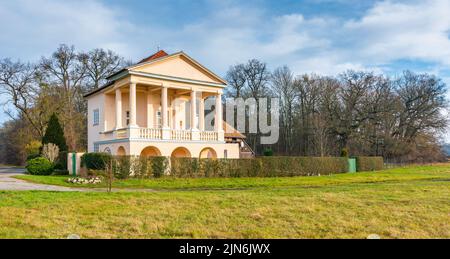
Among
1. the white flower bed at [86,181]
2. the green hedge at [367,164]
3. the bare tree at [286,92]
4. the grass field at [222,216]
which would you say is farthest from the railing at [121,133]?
the bare tree at [286,92]

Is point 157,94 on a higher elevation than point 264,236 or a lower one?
higher

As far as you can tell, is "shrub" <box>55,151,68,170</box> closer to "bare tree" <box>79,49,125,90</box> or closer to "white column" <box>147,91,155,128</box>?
"white column" <box>147,91,155,128</box>

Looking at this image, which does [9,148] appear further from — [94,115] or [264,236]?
[264,236]

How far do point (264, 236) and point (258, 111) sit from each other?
51.5m

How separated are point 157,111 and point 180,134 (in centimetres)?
426

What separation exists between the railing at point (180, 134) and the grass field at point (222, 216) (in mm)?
14132

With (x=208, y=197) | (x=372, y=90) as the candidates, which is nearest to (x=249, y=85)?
(x=372, y=90)

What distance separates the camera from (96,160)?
22.0 meters

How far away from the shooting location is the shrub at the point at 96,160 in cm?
2131

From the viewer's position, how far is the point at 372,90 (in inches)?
2190

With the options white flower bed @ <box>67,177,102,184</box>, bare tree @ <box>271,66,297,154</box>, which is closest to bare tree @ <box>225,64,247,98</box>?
bare tree @ <box>271,66,297,154</box>

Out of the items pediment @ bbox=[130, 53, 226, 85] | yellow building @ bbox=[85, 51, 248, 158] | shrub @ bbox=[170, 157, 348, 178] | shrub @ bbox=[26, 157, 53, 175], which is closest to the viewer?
shrub @ bbox=[170, 157, 348, 178]

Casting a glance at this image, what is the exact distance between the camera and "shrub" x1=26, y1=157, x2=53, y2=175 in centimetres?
2455

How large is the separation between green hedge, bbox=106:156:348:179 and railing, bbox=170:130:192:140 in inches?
188
